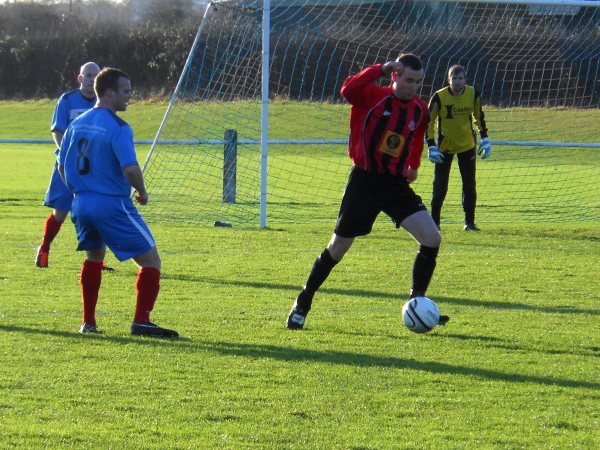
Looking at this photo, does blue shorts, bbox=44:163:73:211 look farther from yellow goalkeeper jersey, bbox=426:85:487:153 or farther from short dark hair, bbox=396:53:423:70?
yellow goalkeeper jersey, bbox=426:85:487:153

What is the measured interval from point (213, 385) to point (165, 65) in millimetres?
36302

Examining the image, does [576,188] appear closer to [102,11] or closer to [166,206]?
[166,206]

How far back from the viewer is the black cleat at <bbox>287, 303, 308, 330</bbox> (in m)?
7.41

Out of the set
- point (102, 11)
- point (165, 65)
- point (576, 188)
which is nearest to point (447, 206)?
point (576, 188)

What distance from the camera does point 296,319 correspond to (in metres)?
7.43

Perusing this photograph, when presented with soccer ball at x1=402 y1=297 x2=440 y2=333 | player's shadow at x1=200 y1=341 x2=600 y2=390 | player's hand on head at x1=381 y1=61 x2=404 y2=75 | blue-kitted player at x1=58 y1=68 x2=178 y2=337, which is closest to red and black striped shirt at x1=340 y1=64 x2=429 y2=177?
player's hand on head at x1=381 y1=61 x2=404 y2=75

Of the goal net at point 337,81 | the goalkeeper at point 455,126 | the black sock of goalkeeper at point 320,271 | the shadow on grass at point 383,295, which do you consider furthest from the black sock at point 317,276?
the goal net at point 337,81

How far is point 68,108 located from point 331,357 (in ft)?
14.1

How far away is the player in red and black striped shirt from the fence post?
9.18 metres

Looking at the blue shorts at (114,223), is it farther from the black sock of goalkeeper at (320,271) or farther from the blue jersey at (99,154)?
the black sock of goalkeeper at (320,271)

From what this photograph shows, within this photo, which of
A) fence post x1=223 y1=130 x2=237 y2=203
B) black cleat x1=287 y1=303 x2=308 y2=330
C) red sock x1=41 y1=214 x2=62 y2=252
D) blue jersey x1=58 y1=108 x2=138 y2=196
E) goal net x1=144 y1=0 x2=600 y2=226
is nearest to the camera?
blue jersey x1=58 y1=108 x2=138 y2=196

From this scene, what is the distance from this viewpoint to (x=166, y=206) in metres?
16.6

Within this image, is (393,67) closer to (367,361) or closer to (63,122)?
(367,361)

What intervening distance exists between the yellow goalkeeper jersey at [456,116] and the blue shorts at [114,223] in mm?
6386
